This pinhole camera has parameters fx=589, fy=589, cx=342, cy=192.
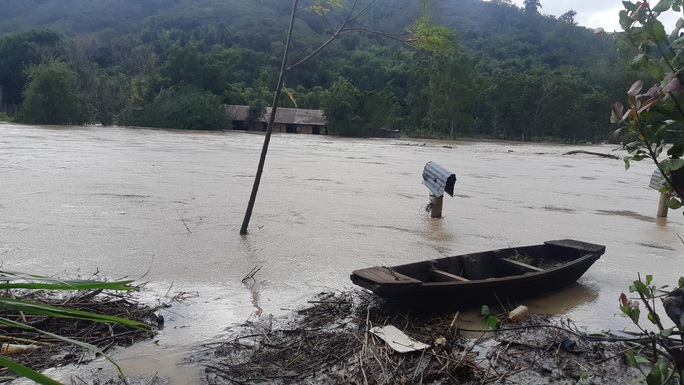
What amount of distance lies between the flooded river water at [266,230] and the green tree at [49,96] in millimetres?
21078

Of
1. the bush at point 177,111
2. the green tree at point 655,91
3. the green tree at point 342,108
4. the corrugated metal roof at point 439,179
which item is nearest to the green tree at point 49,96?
the bush at point 177,111

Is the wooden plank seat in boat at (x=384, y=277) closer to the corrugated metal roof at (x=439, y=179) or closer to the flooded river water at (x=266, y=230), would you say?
the flooded river water at (x=266, y=230)

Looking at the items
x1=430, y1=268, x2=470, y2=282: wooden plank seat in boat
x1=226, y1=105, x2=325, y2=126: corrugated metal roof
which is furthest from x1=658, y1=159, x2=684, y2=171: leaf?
x1=226, y1=105, x2=325, y2=126: corrugated metal roof

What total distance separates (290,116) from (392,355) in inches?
1662

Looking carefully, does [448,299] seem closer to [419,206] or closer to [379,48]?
[419,206]

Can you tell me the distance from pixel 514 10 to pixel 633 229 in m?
132

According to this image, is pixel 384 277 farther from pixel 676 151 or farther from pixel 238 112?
pixel 238 112

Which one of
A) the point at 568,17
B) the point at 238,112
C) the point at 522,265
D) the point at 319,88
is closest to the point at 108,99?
the point at 238,112

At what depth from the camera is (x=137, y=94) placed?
42.8 metres

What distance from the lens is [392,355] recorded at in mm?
3717

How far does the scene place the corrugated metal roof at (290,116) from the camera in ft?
147

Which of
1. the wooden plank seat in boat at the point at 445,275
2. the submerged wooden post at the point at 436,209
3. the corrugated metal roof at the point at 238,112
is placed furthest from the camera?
the corrugated metal roof at the point at 238,112

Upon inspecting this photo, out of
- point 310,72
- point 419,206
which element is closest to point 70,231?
point 419,206

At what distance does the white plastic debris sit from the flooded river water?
103cm
